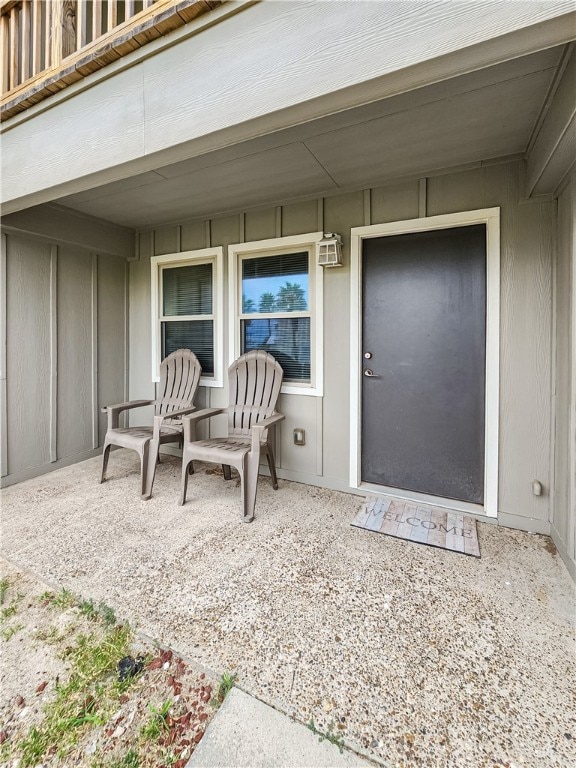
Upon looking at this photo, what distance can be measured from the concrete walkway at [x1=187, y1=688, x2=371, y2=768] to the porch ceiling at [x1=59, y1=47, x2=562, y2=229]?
267 centimetres

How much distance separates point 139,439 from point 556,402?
3124mm

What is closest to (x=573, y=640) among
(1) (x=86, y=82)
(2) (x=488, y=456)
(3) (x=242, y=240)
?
(2) (x=488, y=456)

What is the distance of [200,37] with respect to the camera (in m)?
1.68

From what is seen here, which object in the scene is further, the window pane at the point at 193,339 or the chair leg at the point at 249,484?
the window pane at the point at 193,339

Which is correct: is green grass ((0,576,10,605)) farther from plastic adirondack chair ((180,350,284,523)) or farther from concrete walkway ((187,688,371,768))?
concrete walkway ((187,688,371,768))

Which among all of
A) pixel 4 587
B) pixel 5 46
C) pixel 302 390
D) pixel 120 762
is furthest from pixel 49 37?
pixel 120 762

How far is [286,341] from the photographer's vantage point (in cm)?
332

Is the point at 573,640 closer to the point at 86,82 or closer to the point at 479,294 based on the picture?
the point at 479,294

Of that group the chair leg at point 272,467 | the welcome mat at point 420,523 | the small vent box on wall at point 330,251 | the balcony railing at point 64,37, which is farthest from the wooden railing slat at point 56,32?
the welcome mat at point 420,523

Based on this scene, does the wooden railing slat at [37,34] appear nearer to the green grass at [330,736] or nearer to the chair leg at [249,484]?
the chair leg at [249,484]

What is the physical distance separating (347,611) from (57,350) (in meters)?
3.58

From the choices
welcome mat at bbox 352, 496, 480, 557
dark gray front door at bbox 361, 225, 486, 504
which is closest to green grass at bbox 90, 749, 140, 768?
welcome mat at bbox 352, 496, 480, 557

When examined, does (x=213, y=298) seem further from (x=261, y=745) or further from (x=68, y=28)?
(x=261, y=745)

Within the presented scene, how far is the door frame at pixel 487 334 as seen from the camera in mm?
2473
